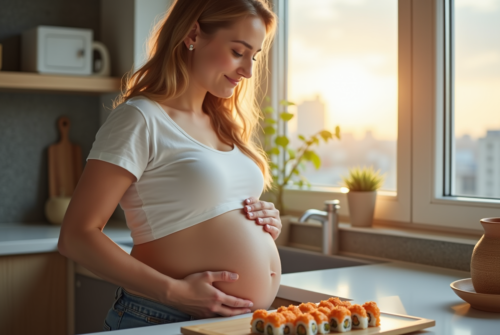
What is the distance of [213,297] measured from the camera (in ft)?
4.18

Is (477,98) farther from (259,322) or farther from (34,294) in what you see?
(34,294)

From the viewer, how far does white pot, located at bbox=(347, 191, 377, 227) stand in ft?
7.06

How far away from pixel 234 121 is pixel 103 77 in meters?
1.36

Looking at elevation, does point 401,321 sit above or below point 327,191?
below

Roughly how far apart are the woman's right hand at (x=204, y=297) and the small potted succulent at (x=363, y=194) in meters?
0.93

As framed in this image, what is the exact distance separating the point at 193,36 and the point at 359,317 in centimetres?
73

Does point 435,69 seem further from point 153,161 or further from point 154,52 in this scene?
point 153,161

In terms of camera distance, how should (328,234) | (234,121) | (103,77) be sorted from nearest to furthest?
(234,121) < (328,234) < (103,77)

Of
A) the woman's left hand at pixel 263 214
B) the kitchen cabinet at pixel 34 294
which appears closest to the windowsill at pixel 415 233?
the woman's left hand at pixel 263 214

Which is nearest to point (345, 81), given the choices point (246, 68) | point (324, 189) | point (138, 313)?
point (324, 189)

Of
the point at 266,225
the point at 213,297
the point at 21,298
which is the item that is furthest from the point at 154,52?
the point at 21,298

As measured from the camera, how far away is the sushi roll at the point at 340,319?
1.06 metres

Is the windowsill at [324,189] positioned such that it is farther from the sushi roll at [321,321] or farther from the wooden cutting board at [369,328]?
the sushi roll at [321,321]

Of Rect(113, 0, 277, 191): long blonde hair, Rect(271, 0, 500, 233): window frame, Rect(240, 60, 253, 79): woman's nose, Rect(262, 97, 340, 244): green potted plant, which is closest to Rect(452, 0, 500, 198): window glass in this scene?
Rect(271, 0, 500, 233): window frame
